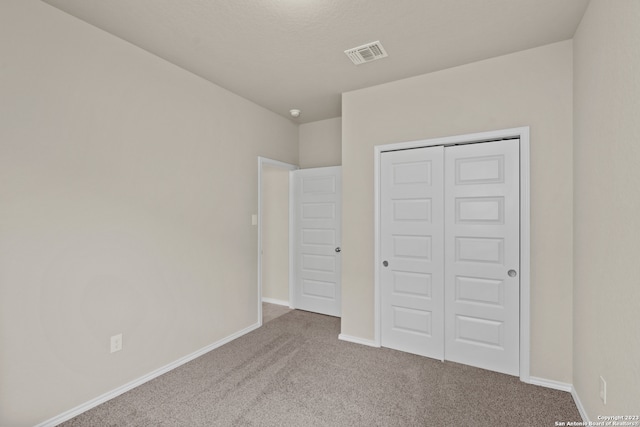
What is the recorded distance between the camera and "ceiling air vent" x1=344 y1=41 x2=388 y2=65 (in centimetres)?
243

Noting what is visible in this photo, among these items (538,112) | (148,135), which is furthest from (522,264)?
(148,135)

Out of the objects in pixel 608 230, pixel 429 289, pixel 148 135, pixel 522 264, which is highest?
pixel 148 135

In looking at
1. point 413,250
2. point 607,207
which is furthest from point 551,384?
point 607,207

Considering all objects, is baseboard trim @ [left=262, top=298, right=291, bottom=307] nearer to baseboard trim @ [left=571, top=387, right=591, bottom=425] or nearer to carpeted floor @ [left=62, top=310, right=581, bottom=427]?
carpeted floor @ [left=62, top=310, right=581, bottom=427]

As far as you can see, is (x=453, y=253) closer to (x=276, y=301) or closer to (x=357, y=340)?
(x=357, y=340)

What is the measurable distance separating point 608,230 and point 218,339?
10.9ft

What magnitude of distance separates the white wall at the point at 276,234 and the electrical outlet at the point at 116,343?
250 cm

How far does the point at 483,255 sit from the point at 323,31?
7.55ft

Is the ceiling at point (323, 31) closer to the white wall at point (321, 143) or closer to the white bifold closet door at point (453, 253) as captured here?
the white bifold closet door at point (453, 253)

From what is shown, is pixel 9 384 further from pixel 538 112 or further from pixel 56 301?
pixel 538 112

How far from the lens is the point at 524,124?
2.50 m

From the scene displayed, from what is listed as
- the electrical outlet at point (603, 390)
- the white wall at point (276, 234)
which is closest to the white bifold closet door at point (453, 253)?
the electrical outlet at point (603, 390)

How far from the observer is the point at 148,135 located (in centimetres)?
254

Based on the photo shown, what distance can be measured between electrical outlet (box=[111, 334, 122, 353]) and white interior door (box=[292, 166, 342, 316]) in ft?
7.97
